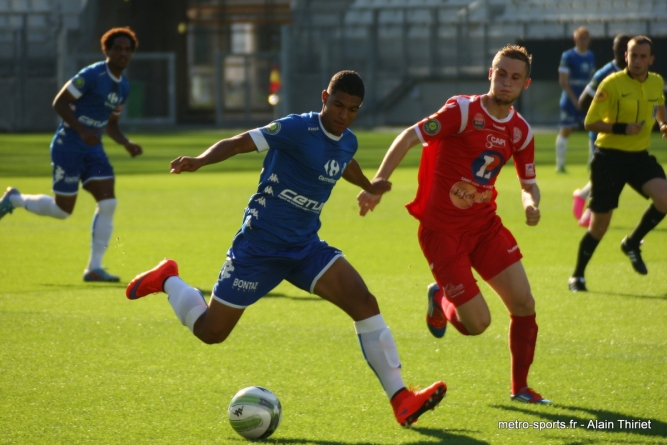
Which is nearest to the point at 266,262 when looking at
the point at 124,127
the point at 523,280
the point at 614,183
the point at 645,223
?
the point at 523,280

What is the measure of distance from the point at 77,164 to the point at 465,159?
15.7 ft

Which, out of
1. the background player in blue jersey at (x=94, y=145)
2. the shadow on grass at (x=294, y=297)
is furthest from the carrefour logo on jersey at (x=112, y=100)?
the shadow on grass at (x=294, y=297)

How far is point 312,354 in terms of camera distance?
6.55 m

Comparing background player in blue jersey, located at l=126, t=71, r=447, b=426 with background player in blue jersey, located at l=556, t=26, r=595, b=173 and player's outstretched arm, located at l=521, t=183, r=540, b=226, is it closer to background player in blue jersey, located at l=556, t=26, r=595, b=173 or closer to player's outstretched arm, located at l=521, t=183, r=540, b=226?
player's outstretched arm, located at l=521, t=183, r=540, b=226

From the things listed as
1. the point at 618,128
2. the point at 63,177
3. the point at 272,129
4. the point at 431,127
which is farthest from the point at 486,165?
the point at 63,177

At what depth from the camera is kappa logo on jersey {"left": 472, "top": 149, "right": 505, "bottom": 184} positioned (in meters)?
5.74

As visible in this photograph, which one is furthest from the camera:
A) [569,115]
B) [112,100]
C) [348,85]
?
[569,115]

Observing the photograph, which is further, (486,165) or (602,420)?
(486,165)

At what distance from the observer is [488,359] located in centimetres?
647

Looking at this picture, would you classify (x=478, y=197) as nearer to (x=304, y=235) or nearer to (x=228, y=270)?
(x=304, y=235)

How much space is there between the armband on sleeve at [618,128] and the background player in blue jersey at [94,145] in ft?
14.6

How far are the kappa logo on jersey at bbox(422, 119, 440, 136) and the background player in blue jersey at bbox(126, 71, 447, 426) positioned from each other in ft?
1.70

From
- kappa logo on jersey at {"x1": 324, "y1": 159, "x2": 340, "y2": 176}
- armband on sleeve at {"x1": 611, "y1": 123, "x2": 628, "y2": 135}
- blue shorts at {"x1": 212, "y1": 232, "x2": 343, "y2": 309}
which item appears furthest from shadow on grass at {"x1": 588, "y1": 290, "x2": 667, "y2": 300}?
kappa logo on jersey at {"x1": 324, "y1": 159, "x2": 340, "y2": 176}

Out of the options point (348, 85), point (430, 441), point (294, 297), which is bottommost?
point (294, 297)
